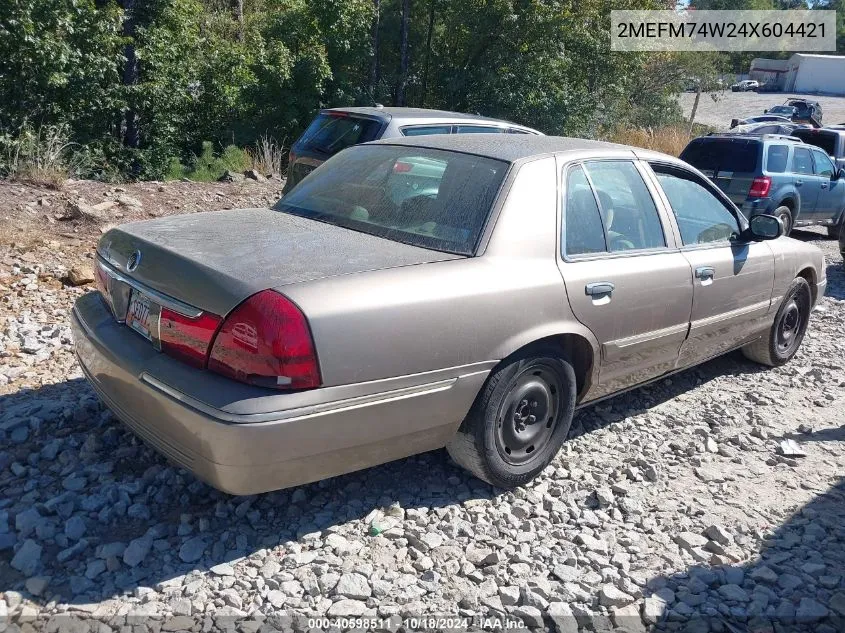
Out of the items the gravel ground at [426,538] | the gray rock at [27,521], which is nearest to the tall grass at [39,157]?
the gravel ground at [426,538]

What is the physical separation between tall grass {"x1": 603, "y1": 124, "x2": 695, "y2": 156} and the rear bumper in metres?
19.6

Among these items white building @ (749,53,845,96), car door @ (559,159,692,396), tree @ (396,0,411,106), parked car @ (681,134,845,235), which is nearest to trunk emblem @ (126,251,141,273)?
car door @ (559,159,692,396)

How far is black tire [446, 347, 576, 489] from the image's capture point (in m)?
3.61

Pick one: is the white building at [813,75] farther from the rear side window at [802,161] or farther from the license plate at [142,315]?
the license plate at [142,315]

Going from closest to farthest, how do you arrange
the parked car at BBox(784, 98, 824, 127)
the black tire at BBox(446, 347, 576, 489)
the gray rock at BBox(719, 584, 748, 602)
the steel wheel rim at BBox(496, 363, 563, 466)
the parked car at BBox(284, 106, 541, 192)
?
the gray rock at BBox(719, 584, 748, 602), the black tire at BBox(446, 347, 576, 489), the steel wheel rim at BBox(496, 363, 563, 466), the parked car at BBox(284, 106, 541, 192), the parked car at BBox(784, 98, 824, 127)

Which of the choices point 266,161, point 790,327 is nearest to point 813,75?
point 266,161

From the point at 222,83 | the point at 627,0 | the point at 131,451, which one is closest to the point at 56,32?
the point at 222,83

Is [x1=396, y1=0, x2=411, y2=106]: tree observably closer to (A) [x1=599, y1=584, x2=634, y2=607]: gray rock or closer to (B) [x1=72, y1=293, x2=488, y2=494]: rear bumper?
(B) [x1=72, y1=293, x2=488, y2=494]: rear bumper

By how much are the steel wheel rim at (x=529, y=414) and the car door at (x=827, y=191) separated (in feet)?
34.8

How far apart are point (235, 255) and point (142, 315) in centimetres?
48

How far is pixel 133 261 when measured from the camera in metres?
3.51

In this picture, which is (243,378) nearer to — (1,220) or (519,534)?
(519,534)

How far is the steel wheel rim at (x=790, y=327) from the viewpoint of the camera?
20.0 ft

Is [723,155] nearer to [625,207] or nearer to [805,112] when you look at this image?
[625,207]
